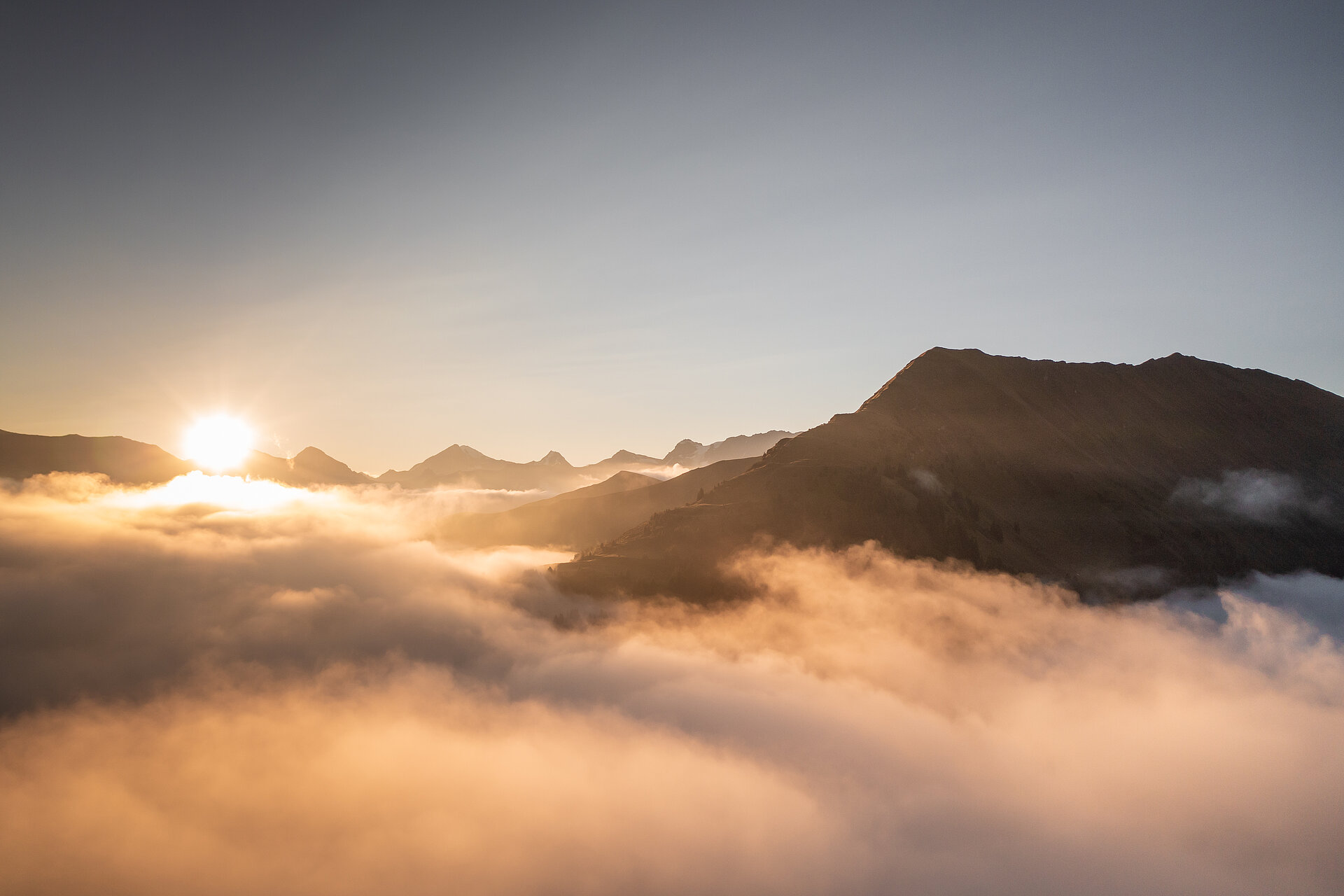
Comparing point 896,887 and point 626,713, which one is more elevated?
point 626,713

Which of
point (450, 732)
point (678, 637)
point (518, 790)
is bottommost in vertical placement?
point (518, 790)

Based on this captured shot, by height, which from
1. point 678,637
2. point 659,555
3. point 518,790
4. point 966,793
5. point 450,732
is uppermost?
point 659,555

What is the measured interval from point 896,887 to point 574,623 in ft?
368

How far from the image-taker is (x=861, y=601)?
602 ft

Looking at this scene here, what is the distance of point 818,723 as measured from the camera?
611ft

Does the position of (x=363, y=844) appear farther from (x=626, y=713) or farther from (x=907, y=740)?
(x=907, y=740)

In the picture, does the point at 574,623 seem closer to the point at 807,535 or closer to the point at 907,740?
the point at 807,535

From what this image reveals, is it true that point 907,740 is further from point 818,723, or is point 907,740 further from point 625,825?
point 625,825

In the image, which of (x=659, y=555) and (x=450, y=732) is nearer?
(x=659, y=555)

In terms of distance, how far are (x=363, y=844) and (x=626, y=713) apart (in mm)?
88088

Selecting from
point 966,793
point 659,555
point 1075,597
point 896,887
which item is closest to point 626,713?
point 659,555

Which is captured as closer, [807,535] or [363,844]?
[807,535]

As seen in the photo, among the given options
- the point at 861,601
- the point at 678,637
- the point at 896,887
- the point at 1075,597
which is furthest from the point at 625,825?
the point at 1075,597

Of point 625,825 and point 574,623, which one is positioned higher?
point 574,623
